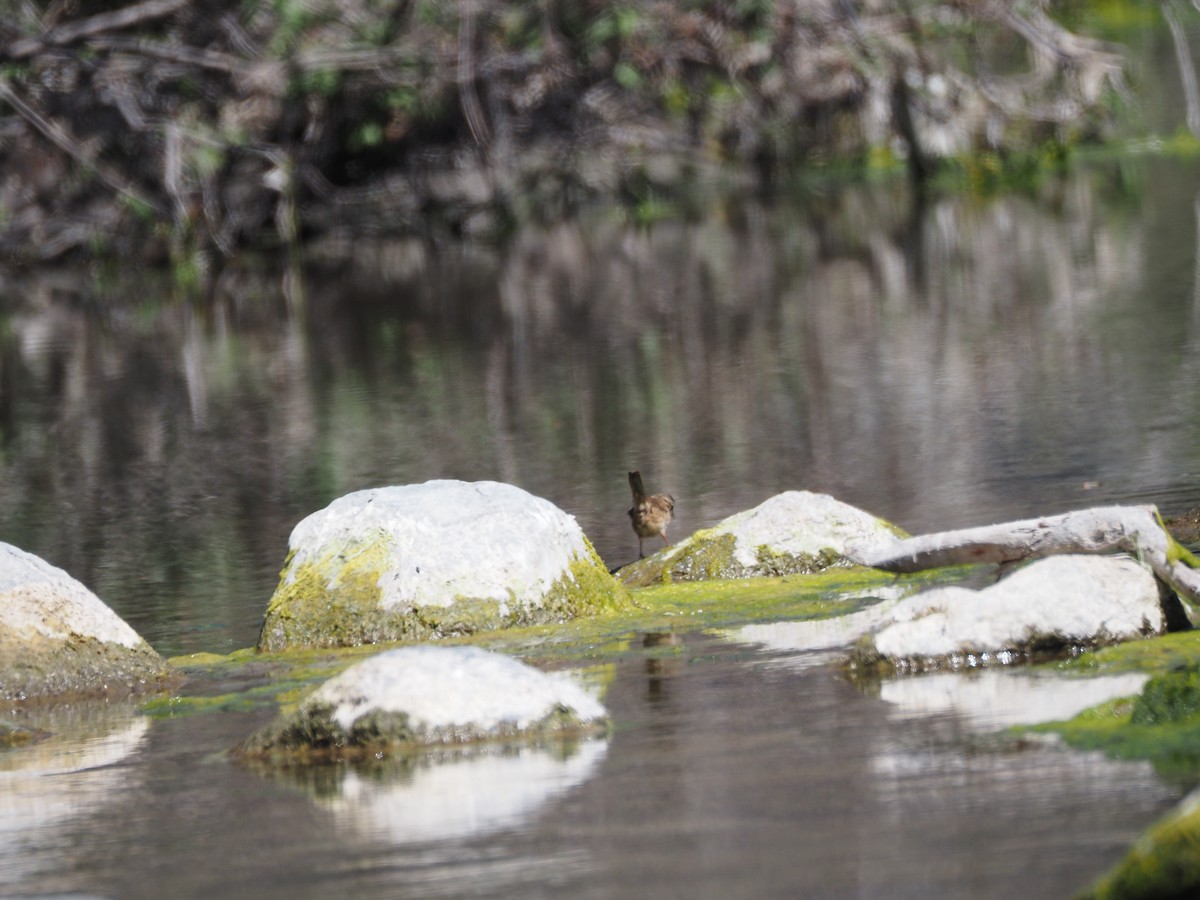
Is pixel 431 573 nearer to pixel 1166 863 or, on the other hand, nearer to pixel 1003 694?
pixel 1003 694

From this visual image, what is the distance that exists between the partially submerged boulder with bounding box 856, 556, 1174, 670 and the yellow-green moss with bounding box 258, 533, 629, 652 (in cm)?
177

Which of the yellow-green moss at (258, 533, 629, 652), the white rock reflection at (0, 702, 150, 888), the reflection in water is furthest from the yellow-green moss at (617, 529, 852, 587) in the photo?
the white rock reflection at (0, 702, 150, 888)

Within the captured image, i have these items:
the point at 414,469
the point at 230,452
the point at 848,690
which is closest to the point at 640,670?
the point at 848,690

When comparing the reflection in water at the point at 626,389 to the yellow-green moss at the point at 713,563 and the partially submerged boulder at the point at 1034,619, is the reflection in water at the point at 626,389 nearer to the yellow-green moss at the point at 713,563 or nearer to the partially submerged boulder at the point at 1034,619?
the yellow-green moss at the point at 713,563

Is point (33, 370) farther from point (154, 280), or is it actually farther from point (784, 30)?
point (784, 30)

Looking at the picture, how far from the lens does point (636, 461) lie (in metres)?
13.9

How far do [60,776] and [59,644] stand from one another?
1574 millimetres

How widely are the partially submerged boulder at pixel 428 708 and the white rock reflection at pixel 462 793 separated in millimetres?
158

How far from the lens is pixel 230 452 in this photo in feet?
54.3

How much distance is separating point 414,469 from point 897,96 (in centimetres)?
1993

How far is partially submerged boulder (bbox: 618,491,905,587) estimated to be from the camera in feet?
31.3

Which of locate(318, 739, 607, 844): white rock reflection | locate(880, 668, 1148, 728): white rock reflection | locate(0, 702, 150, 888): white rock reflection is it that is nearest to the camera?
locate(318, 739, 607, 844): white rock reflection

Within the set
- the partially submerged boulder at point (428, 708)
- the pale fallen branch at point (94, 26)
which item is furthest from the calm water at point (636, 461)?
the pale fallen branch at point (94, 26)

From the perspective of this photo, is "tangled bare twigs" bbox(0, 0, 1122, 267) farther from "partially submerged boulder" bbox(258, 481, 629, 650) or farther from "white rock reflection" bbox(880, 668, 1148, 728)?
"white rock reflection" bbox(880, 668, 1148, 728)
